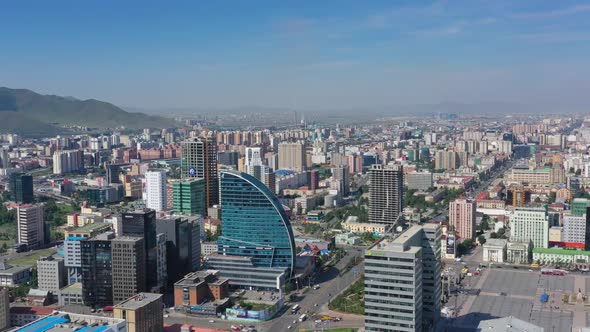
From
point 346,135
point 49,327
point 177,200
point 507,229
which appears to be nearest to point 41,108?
point 346,135

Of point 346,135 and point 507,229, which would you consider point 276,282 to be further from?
point 346,135

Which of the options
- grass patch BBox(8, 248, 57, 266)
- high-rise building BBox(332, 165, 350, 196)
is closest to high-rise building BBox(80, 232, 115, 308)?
grass patch BBox(8, 248, 57, 266)

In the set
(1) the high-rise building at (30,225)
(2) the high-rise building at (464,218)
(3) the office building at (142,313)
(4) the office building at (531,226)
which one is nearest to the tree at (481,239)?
(2) the high-rise building at (464,218)

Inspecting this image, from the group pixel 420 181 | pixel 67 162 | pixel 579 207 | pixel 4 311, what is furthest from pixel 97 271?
pixel 67 162

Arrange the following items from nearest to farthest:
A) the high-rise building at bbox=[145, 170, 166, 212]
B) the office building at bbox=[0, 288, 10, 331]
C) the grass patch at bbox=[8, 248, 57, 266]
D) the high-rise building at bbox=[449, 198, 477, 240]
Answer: the office building at bbox=[0, 288, 10, 331]
the grass patch at bbox=[8, 248, 57, 266]
the high-rise building at bbox=[449, 198, 477, 240]
the high-rise building at bbox=[145, 170, 166, 212]

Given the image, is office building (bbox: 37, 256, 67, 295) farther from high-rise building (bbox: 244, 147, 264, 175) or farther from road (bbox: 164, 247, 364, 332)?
high-rise building (bbox: 244, 147, 264, 175)

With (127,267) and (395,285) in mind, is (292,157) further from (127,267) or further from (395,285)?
(395,285)

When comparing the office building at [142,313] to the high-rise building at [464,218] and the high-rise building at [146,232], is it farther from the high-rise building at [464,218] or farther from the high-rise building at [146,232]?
the high-rise building at [464,218]
